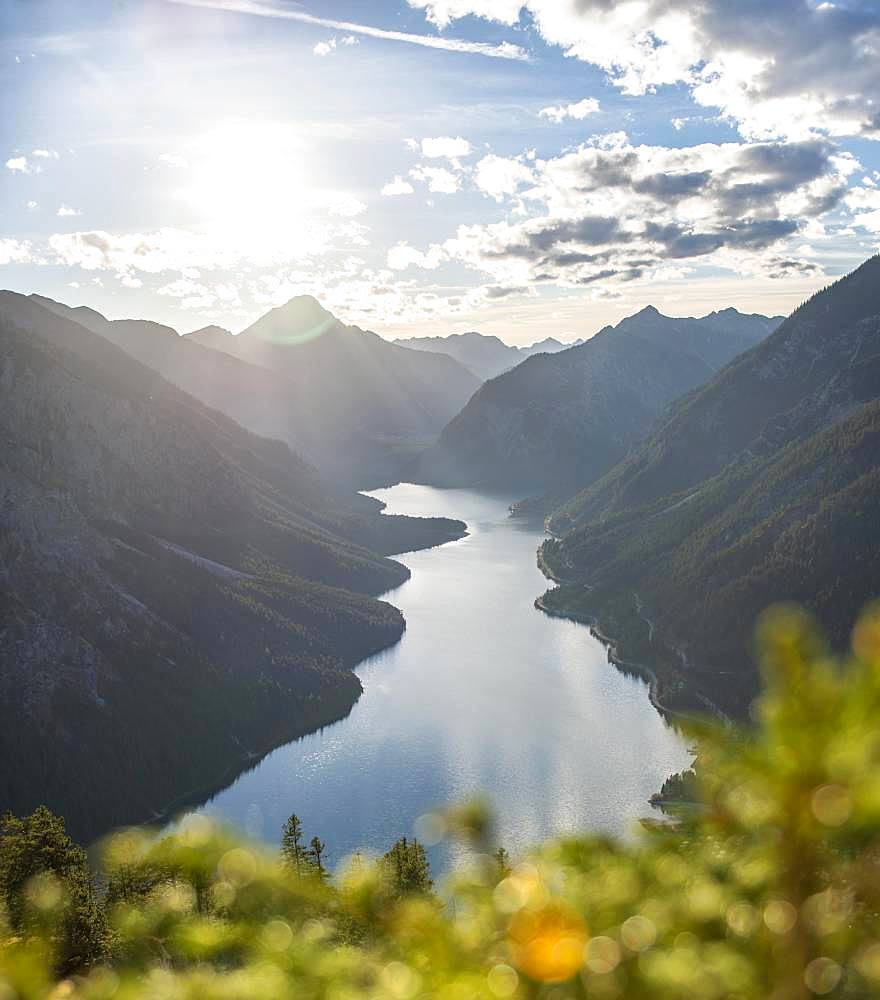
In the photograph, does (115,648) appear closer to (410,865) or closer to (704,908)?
(410,865)

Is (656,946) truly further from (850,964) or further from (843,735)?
(843,735)

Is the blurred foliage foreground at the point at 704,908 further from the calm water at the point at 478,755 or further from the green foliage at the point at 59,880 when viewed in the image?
→ the calm water at the point at 478,755

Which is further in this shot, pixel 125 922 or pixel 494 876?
pixel 125 922

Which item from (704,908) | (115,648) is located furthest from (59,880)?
(115,648)

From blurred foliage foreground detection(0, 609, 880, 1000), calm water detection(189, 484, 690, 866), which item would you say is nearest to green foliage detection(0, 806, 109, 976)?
calm water detection(189, 484, 690, 866)

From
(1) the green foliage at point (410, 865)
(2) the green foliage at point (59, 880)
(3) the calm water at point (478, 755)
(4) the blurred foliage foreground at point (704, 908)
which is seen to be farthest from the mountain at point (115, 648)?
(4) the blurred foliage foreground at point (704, 908)

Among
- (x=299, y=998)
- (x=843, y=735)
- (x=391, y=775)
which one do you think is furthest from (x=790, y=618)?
(x=391, y=775)
